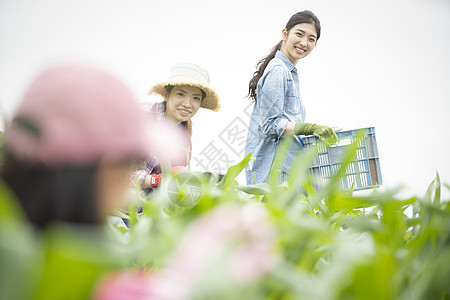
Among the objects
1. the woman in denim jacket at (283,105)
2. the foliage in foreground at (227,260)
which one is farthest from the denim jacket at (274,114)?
the foliage in foreground at (227,260)

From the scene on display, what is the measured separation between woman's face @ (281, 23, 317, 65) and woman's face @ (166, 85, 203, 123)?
387 mm

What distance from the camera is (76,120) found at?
0.12 metres

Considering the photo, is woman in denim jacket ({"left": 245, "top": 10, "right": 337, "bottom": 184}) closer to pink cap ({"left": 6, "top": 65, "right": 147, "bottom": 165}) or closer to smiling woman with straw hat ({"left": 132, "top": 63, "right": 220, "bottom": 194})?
smiling woman with straw hat ({"left": 132, "top": 63, "right": 220, "bottom": 194})

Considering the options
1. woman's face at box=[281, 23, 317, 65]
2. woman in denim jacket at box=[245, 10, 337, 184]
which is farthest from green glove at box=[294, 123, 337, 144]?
woman's face at box=[281, 23, 317, 65]

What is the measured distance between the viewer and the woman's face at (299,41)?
1.38m

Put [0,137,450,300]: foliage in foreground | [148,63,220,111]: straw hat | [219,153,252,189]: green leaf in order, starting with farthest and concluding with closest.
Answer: [148,63,220,111]: straw hat, [219,153,252,189]: green leaf, [0,137,450,300]: foliage in foreground

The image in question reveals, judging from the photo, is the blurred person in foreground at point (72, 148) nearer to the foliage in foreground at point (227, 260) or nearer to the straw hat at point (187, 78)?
the foliage in foreground at point (227, 260)

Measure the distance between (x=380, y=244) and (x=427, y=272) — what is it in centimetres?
2

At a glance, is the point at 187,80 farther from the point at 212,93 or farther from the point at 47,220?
the point at 47,220

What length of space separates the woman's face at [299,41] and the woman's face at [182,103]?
39 cm

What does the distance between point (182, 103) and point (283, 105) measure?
0.37m

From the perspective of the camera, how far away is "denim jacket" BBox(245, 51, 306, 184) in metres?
Answer: 1.18

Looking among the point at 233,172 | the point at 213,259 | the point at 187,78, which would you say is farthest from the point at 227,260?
the point at 187,78

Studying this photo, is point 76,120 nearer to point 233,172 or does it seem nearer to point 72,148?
point 72,148
